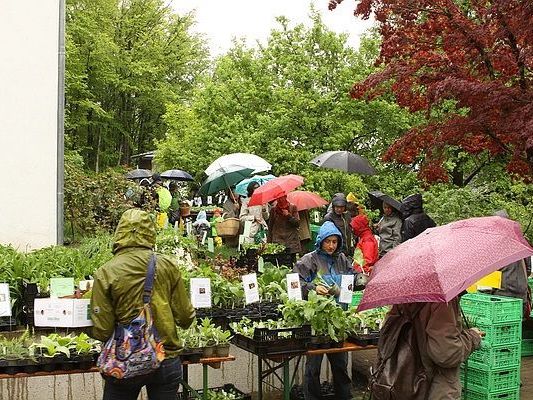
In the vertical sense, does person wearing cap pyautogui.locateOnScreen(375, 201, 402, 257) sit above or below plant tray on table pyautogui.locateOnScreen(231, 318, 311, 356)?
above

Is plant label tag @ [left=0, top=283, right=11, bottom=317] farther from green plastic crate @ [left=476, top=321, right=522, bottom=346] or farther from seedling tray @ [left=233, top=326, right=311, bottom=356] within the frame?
green plastic crate @ [left=476, top=321, right=522, bottom=346]

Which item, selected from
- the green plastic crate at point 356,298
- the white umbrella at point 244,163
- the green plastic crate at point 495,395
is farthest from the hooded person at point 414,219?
the white umbrella at point 244,163

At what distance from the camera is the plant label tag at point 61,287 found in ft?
19.6

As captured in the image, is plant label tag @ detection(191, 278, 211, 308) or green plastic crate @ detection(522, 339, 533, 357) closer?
plant label tag @ detection(191, 278, 211, 308)

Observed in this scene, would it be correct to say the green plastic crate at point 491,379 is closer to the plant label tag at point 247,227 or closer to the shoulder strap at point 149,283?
the shoulder strap at point 149,283

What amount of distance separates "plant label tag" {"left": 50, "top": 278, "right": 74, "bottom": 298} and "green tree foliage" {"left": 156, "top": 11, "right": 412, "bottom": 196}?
9293mm

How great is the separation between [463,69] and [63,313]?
17.5 feet

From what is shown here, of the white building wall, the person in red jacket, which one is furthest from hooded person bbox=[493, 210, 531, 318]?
the white building wall

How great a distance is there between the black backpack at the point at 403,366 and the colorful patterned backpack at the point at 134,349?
1365 millimetres

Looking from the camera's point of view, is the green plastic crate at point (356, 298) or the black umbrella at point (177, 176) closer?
the green plastic crate at point (356, 298)

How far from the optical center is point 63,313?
Answer: 5262 mm

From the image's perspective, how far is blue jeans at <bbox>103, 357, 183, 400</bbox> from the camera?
4.42m

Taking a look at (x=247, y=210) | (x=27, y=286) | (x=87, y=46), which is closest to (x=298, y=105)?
(x=247, y=210)

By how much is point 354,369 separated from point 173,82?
90.9ft
